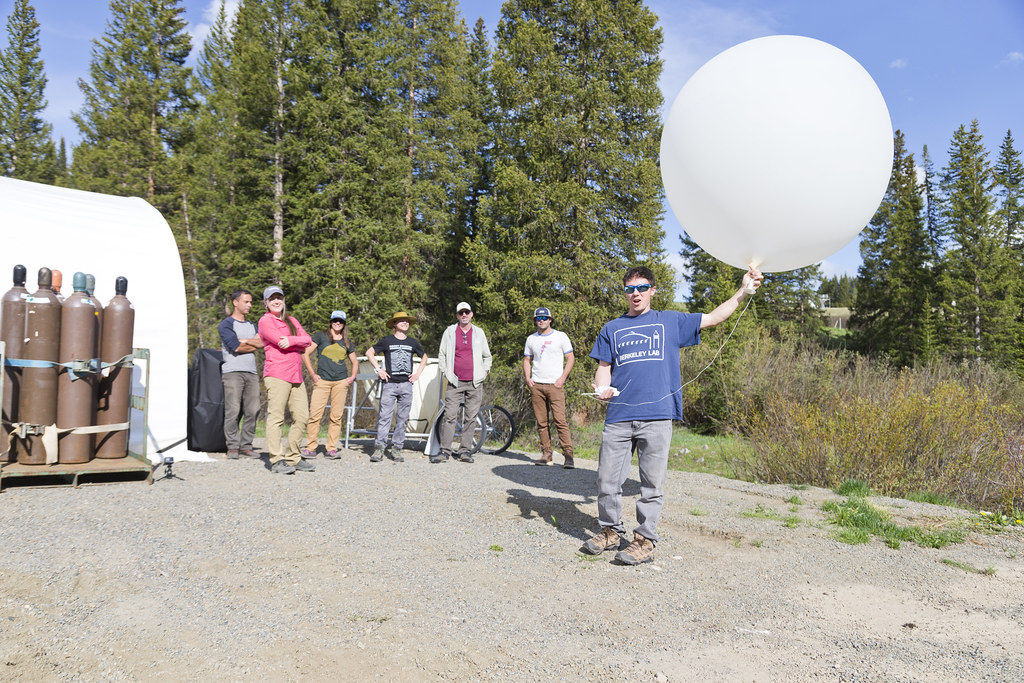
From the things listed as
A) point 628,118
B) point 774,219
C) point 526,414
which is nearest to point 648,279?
point 774,219

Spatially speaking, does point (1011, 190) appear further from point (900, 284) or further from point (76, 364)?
point (76, 364)

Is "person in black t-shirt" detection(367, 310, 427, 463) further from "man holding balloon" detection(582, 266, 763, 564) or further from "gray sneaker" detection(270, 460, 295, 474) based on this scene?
"man holding balloon" detection(582, 266, 763, 564)

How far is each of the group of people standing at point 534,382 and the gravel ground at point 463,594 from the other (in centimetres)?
73

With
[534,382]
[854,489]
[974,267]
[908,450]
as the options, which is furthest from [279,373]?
[974,267]

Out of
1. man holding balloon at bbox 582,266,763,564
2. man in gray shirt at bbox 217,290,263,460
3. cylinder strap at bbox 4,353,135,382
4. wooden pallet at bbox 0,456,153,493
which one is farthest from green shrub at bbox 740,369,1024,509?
cylinder strap at bbox 4,353,135,382

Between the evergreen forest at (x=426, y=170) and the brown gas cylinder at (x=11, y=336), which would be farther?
the evergreen forest at (x=426, y=170)

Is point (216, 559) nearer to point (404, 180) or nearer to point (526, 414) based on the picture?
point (526, 414)

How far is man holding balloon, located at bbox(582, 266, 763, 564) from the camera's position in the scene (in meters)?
4.84

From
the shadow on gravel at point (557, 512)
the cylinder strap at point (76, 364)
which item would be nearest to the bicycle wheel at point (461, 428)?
the shadow on gravel at point (557, 512)

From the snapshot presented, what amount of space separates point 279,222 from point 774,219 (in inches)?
869

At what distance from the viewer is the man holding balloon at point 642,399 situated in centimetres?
484

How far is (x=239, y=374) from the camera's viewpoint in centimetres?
896

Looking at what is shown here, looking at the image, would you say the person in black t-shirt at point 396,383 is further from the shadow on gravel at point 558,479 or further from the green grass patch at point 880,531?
the green grass patch at point 880,531

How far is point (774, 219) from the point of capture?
4.43m
